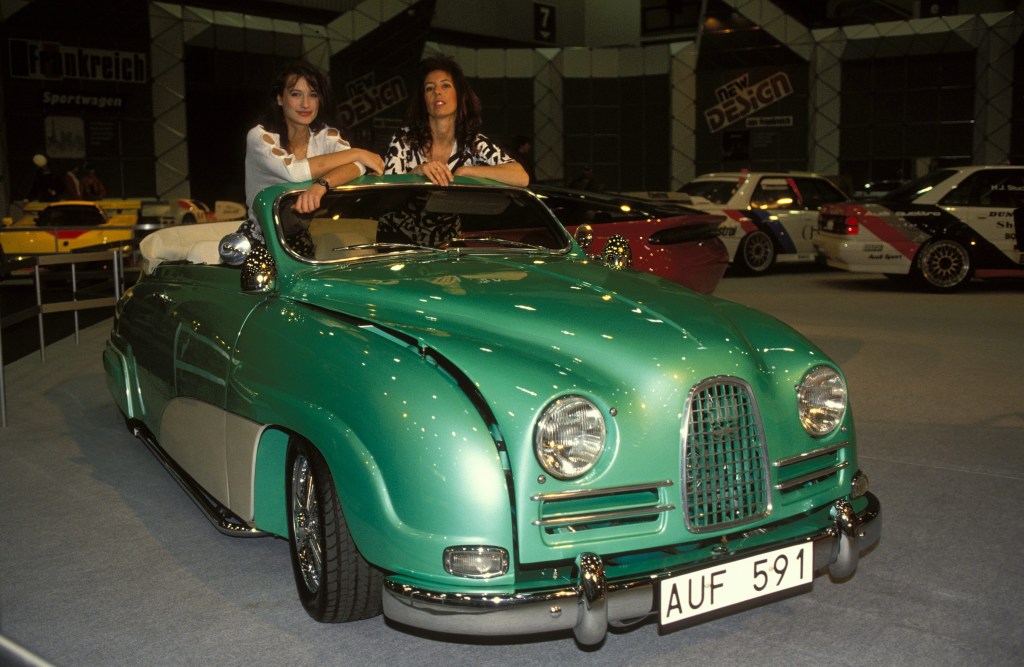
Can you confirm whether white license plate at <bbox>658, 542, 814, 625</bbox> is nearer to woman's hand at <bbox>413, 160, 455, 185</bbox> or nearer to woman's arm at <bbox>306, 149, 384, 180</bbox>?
woman's hand at <bbox>413, 160, 455, 185</bbox>

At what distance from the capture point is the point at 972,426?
5.65m

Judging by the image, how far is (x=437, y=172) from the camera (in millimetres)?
4262

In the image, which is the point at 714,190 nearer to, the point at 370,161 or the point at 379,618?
the point at 370,161

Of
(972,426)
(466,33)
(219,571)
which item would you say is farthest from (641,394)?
(466,33)

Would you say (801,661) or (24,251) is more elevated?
(24,251)

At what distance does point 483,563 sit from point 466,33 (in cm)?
2844

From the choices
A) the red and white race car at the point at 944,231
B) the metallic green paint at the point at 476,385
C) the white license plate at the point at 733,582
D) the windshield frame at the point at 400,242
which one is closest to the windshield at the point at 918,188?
the red and white race car at the point at 944,231

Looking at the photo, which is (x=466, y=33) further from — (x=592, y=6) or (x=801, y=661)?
(x=801, y=661)

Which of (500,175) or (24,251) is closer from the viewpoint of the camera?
(500,175)

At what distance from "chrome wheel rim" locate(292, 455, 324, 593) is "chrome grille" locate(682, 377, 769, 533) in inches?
44.6

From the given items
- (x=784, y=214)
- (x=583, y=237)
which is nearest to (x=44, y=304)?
(x=583, y=237)

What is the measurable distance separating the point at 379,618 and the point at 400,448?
0.86 meters

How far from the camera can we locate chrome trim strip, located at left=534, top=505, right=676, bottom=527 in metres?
2.64

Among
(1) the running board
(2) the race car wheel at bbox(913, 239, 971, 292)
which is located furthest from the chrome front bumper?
(2) the race car wheel at bbox(913, 239, 971, 292)
